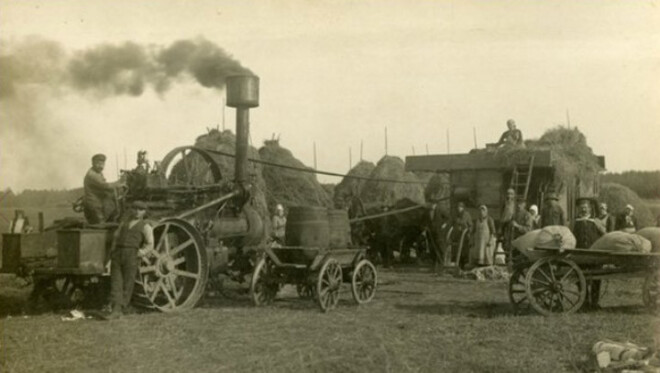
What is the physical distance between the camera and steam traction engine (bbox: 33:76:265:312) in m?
9.37

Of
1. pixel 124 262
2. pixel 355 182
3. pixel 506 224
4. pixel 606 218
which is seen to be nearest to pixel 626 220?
pixel 606 218

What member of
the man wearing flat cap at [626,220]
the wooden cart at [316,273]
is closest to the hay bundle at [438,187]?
the man wearing flat cap at [626,220]

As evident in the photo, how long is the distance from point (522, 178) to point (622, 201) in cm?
1074

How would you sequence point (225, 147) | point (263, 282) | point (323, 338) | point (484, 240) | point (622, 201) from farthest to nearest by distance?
1. point (622, 201)
2. point (225, 147)
3. point (484, 240)
4. point (263, 282)
5. point (323, 338)

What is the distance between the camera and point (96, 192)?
34.0 feet

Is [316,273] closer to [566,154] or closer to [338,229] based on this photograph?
[338,229]

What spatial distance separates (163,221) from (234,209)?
2391mm

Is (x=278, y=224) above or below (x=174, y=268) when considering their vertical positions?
above

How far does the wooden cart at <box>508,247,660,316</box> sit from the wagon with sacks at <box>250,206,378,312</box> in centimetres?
247

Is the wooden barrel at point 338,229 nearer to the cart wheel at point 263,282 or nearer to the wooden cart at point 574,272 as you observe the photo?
the cart wheel at point 263,282

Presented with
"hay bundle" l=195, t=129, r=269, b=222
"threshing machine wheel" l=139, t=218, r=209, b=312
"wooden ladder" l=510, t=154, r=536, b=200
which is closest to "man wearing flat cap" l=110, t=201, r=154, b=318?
"threshing machine wheel" l=139, t=218, r=209, b=312

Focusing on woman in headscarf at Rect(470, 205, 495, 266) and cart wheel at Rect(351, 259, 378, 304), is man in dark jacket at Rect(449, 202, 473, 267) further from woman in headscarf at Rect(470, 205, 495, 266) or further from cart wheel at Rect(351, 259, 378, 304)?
cart wheel at Rect(351, 259, 378, 304)

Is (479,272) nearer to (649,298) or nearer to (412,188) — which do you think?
(649,298)

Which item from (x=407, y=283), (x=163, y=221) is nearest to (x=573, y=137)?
(x=407, y=283)
